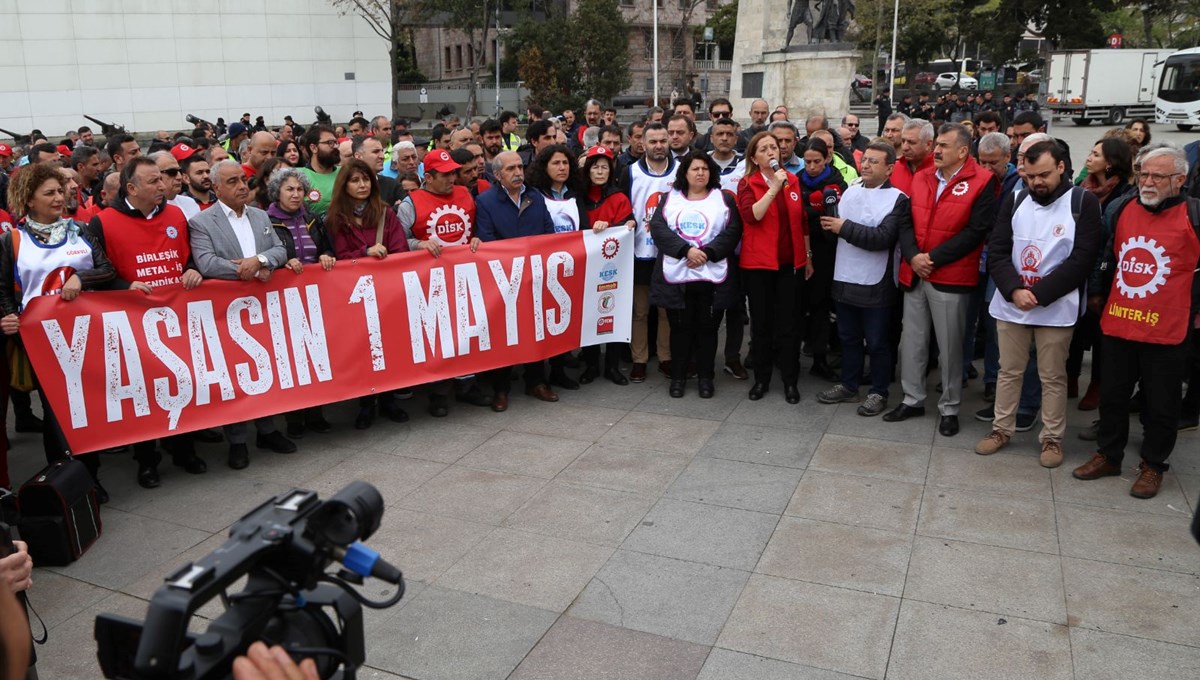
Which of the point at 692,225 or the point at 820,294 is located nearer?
the point at 692,225

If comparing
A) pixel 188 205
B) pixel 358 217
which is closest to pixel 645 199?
pixel 358 217

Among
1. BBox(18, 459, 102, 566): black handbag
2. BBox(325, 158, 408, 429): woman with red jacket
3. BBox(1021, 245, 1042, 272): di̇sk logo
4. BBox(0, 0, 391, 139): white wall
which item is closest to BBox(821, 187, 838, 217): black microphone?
BBox(1021, 245, 1042, 272): di̇sk logo

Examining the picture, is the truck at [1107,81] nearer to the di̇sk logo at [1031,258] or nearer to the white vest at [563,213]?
the white vest at [563,213]

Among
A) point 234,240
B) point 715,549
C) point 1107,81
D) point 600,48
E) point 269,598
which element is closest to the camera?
point 269,598

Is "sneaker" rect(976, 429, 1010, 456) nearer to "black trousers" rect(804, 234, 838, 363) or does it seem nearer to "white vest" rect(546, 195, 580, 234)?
"black trousers" rect(804, 234, 838, 363)

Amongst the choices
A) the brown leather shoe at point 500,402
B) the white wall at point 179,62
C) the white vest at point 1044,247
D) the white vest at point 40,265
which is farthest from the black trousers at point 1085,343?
the white wall at point 179,62

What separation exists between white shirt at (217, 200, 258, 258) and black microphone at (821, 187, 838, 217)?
414 cm

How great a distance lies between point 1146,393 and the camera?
5.75 meters

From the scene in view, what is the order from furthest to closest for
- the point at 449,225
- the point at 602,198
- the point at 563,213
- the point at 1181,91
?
the point at 1181,91
the point at 602,198
the point at 563,213
the point at 449,225

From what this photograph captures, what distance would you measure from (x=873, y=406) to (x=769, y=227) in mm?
1526

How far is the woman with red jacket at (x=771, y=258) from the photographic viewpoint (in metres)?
7.26

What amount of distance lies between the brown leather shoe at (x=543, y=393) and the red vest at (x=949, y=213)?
294 centimetres

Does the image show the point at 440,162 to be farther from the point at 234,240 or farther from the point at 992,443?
the point at 992,443

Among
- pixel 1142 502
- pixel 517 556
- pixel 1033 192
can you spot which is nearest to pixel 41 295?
pixel 517 556
